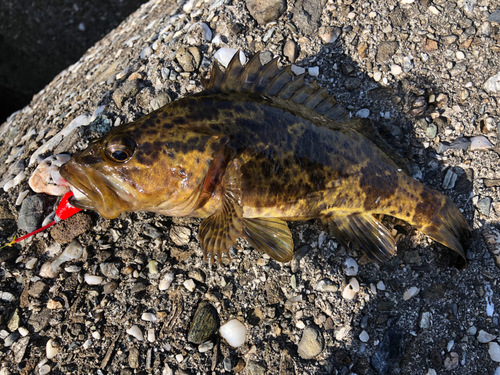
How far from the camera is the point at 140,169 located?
230 cm

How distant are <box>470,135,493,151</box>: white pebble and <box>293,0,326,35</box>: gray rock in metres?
1.94

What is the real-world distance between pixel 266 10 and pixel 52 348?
12.0 feet

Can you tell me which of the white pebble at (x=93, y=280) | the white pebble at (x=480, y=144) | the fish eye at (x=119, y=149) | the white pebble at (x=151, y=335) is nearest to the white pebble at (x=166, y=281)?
the white pebble at (x=151, y=335)

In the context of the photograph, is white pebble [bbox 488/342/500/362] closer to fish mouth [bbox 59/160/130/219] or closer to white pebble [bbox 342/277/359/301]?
white pebble [bbox 342/277/359/301]

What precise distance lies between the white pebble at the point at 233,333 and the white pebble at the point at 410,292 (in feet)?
4.73

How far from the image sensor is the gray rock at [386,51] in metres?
3.58

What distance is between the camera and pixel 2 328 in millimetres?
2734

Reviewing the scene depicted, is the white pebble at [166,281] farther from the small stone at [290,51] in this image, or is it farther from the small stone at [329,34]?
the small stone at [329,34]

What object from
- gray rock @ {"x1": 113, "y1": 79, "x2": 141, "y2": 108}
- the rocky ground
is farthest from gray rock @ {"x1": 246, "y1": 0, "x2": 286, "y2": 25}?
gray rock @ {"x1": 113, "y1": 79, "x2": 141, "y2": 108}

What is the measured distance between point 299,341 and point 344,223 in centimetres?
104

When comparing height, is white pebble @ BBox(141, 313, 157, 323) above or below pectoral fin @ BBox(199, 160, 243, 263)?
below

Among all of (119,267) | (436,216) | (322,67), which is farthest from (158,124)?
(436,216)

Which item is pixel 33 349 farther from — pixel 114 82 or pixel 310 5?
pixel 310 5

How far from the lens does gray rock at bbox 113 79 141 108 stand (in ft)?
11.0
